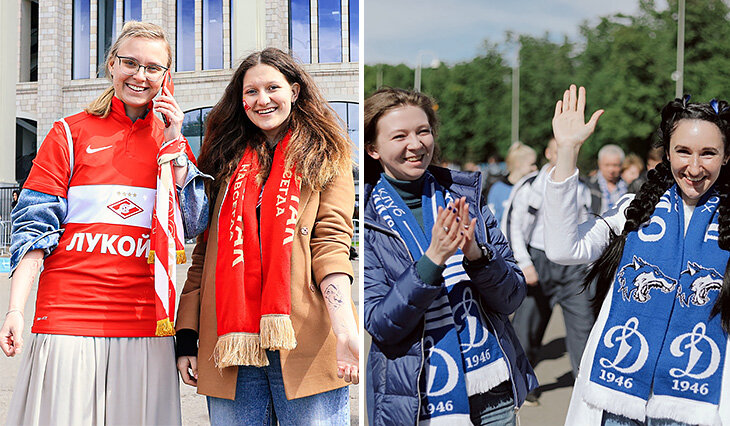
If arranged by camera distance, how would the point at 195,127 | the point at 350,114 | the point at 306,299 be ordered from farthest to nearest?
the point at 350,114 → the point at 195,127 → the point at 306,299

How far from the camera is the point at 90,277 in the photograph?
2.14m

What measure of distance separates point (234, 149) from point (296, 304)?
578 mm

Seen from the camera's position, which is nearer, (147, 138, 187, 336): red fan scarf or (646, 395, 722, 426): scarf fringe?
(147, 138, 187, 336): red fan scarf

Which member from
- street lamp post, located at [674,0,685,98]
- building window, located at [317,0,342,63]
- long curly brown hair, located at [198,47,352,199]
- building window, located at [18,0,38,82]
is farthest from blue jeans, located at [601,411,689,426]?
building window, located at [18,0,38,82]

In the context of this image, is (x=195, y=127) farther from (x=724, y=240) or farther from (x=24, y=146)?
(x=724, y=240)

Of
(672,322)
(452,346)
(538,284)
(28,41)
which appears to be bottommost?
(452,346)

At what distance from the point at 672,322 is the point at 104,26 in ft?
8.06

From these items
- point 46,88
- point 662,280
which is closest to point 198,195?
point 46,88

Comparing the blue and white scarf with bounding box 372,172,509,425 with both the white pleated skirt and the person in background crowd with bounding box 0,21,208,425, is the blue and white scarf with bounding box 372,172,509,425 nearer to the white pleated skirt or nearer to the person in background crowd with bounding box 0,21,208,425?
the person in background crowd with bounding box 0,21,208,425

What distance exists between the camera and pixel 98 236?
2145mm

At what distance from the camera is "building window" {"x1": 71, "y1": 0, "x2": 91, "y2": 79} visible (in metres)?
2.69

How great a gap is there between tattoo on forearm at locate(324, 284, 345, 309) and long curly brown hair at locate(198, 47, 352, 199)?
1.11 ft

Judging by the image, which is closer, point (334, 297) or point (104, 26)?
point (334, 297)

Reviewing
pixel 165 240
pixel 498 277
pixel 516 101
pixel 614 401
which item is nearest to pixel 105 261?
pixel 165 240
